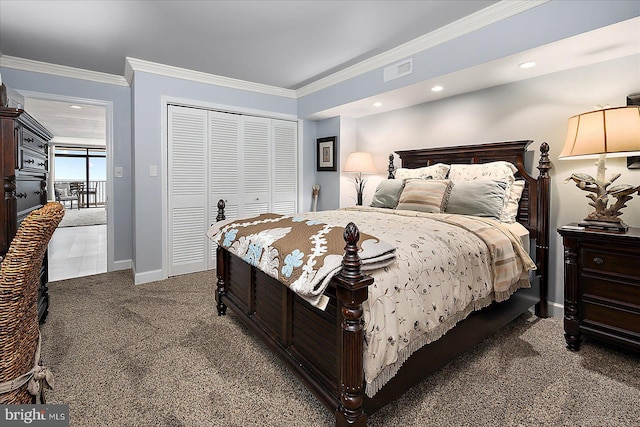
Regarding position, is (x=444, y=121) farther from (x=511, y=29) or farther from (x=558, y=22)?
(x=558, y=22)

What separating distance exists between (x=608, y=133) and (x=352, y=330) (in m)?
2.09

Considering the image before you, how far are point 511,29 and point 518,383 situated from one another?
2.38 m

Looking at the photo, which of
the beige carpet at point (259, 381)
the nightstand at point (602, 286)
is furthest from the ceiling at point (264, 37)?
the beige carpet at point (259, 381)

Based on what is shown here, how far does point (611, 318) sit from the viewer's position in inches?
81.1

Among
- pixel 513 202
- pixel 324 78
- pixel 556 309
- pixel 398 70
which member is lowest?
pixel 556 309

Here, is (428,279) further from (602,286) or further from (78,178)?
(78,178)

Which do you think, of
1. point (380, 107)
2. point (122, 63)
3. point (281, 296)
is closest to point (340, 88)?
point (380, 107)

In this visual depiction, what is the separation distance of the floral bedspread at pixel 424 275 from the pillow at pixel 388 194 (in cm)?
56

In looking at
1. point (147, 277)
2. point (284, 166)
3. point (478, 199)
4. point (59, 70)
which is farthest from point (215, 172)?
point (478, 199)

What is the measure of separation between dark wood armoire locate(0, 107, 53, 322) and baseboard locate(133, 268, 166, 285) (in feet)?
3.05

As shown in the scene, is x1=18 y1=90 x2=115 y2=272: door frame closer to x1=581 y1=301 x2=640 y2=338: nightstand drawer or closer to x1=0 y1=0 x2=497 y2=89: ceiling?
x1=0 y1=0 x2=497 y2=89: ceiling

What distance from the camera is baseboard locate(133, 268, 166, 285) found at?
356cm

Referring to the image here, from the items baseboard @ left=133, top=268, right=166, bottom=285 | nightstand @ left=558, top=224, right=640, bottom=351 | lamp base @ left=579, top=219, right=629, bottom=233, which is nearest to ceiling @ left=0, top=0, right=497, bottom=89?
lamp base @ left=579, top=219, right=629, bottom=233

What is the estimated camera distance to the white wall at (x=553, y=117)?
2.39 metres
